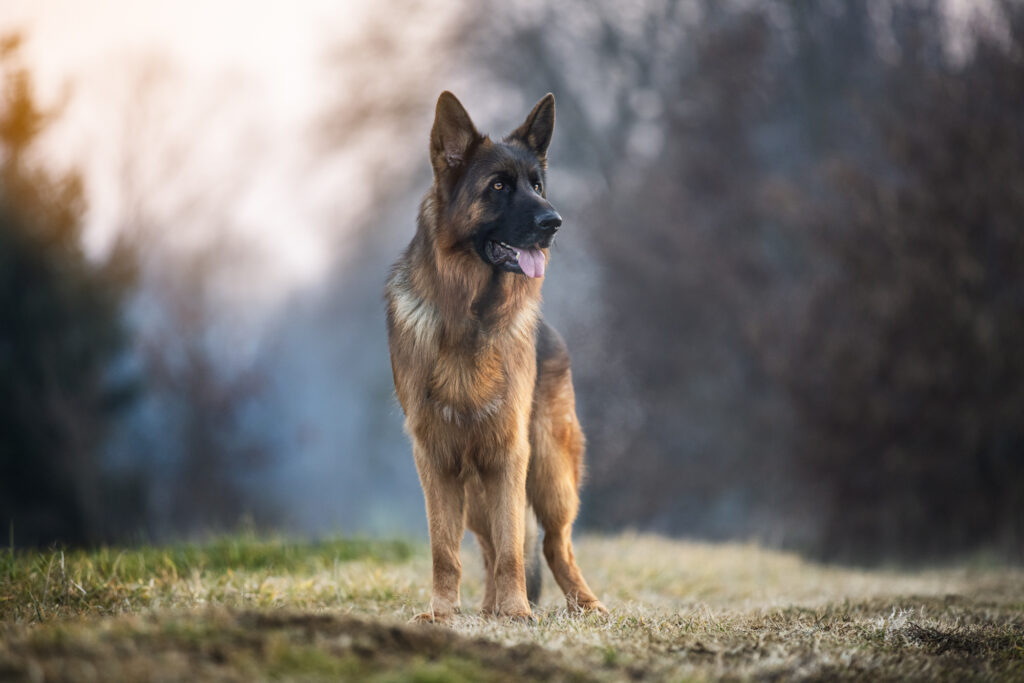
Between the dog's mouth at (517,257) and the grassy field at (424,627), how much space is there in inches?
71.4

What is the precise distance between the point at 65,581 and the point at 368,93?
1911cm

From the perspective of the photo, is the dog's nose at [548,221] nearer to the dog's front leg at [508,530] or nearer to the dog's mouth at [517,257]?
the dog's mouth at [517,257]

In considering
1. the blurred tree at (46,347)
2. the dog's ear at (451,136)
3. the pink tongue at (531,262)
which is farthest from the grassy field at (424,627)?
the blurred tree at (46,347)

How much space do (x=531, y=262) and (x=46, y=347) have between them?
14.9 metres

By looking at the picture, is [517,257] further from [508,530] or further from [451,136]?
[508,530]

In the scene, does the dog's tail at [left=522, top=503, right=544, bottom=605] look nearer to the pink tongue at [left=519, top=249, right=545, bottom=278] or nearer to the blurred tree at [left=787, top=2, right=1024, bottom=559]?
the pink tongue at [left=519, top=249, right=545, bottom=278]

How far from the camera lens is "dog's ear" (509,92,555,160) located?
5262 millimetres

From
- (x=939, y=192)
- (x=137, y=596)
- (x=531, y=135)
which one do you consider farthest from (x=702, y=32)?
(x=137, y=596)

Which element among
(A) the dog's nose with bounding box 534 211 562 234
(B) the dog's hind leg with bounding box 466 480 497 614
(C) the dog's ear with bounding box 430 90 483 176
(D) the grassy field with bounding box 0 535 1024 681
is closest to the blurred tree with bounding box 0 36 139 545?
(D) the grassy field with bounding box 0 535 1024 681

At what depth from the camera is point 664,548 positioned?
10.4m

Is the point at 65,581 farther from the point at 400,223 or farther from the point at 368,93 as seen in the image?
the point at 400,223

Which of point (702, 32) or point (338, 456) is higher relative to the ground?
point (702, 32)

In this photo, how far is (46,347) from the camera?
16859 millimetres

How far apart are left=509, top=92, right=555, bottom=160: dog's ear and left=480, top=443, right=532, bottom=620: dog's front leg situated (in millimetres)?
1803
